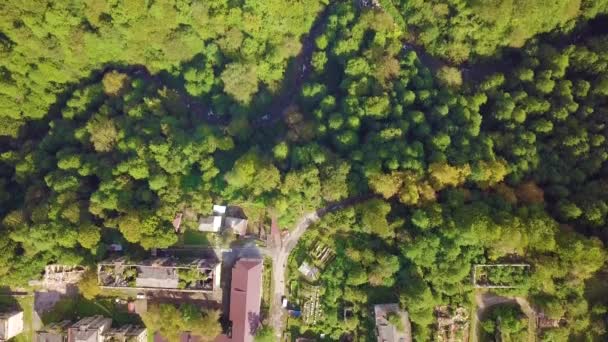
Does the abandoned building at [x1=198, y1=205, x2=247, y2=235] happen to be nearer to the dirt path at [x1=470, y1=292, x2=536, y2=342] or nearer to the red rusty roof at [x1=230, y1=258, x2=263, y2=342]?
the red rusty roof at [x1=230, y1=258, x2=263, y2=342]

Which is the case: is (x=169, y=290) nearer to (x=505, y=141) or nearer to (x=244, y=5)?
(x=244, y=5)

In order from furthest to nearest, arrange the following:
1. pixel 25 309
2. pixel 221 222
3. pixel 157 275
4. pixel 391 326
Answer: pixel 25 309 < pixel 221 222 < pixel 157 275 < pixel 391 326

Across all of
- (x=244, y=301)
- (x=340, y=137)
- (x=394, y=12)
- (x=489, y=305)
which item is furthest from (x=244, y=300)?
(x=394, y=12)

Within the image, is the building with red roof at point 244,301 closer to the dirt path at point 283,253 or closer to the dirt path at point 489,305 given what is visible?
the dirt path at point 283,253

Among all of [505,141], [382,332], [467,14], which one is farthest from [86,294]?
[467,14]

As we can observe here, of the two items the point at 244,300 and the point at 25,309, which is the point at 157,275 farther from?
the point at 25,309
